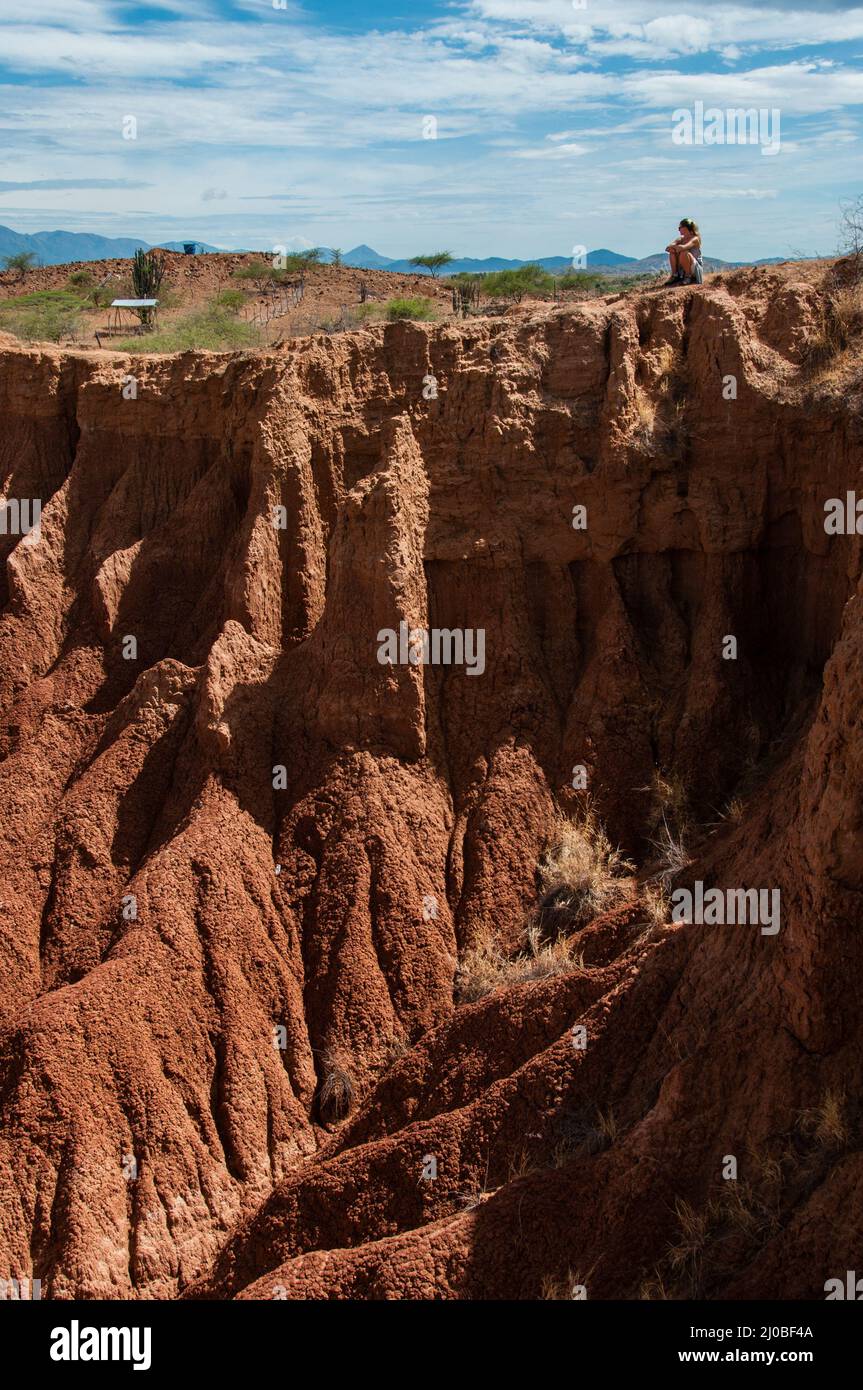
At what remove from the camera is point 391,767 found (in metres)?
12.8

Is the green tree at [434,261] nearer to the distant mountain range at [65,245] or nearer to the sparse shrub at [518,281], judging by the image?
the sparse shrub at [518,281]

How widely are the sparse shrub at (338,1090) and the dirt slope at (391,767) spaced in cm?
4

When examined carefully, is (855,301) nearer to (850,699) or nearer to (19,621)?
(850,699)

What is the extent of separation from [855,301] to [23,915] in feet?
34.0

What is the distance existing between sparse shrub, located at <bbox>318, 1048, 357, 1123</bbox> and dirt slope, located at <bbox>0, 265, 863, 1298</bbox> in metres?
0.04

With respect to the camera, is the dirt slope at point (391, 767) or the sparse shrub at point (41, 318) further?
the sparse shrub at point (41, 318)

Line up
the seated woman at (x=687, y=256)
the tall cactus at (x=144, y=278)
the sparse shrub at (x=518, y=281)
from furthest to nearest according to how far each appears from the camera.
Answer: the tall cactus at (x=144, y=278) < the sparse shrub at (x=518, y=281) < the seated woman at (x=687, y=256)

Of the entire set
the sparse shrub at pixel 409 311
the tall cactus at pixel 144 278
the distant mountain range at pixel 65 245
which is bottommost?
the sparse shrub at pixel 409 311

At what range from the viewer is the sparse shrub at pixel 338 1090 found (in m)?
11.5

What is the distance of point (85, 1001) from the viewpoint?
11.2 metres

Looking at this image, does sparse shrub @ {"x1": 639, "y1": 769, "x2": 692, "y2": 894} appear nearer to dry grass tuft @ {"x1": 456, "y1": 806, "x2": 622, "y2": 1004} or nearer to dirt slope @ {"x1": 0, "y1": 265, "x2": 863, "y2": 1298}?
dirt slope @ {"x1": 0, "y1": 265, "x2": 863, "y2": 1298}

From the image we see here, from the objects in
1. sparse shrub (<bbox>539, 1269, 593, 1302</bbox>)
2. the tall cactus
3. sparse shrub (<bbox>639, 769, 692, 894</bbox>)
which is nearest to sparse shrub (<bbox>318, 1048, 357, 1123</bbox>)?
sparse shrub (<bbox>639, 769, 692, 894</bbox>)

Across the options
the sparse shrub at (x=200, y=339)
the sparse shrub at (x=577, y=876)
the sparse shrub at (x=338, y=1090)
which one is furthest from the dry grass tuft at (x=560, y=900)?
the sparse shrub at (x=200, y=339)

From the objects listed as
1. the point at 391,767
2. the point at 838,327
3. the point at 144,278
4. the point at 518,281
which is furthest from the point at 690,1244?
the point at 144,278
